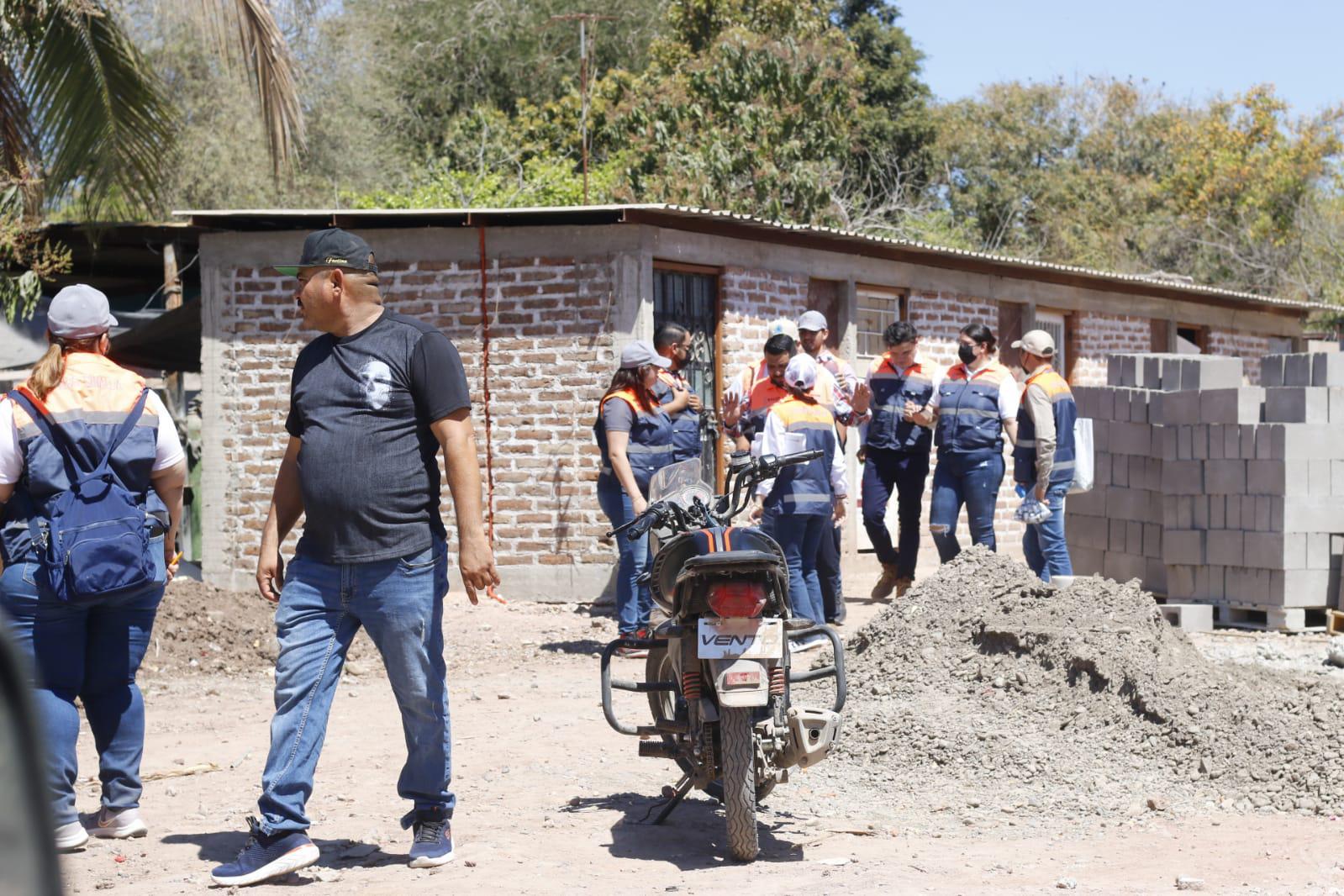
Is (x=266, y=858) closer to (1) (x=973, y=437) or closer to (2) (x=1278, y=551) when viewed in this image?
(1) (x=973, y=437)

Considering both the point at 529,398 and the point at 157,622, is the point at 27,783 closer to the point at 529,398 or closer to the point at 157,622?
the point at 157,622

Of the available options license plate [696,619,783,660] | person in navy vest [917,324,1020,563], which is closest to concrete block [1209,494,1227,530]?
person in navy vest [917,324,1020,563]

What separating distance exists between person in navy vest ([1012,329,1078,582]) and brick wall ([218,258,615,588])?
11.8 ft

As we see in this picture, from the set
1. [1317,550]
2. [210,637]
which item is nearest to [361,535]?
[210,637]

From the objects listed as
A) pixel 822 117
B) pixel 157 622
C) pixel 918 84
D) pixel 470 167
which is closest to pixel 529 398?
pixel 157 622

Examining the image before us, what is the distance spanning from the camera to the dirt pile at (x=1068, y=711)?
637cm

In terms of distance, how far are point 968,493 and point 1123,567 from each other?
2.41 meters

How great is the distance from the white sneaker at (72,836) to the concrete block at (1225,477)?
8622mm

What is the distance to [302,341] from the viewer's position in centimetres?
1319

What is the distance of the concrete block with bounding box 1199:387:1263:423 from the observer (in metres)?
11.4

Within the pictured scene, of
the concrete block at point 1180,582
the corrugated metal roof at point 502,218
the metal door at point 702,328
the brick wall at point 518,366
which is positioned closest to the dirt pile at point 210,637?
the brick wall at point 518,366

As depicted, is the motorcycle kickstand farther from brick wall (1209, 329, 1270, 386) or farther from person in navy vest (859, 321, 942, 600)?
brick wall (1209, 329, 1270, 386)

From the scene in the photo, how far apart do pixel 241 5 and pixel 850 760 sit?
24.2 feet

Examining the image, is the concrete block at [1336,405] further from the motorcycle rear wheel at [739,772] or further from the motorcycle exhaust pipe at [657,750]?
the motorcycle rear wheel at [739,772]
